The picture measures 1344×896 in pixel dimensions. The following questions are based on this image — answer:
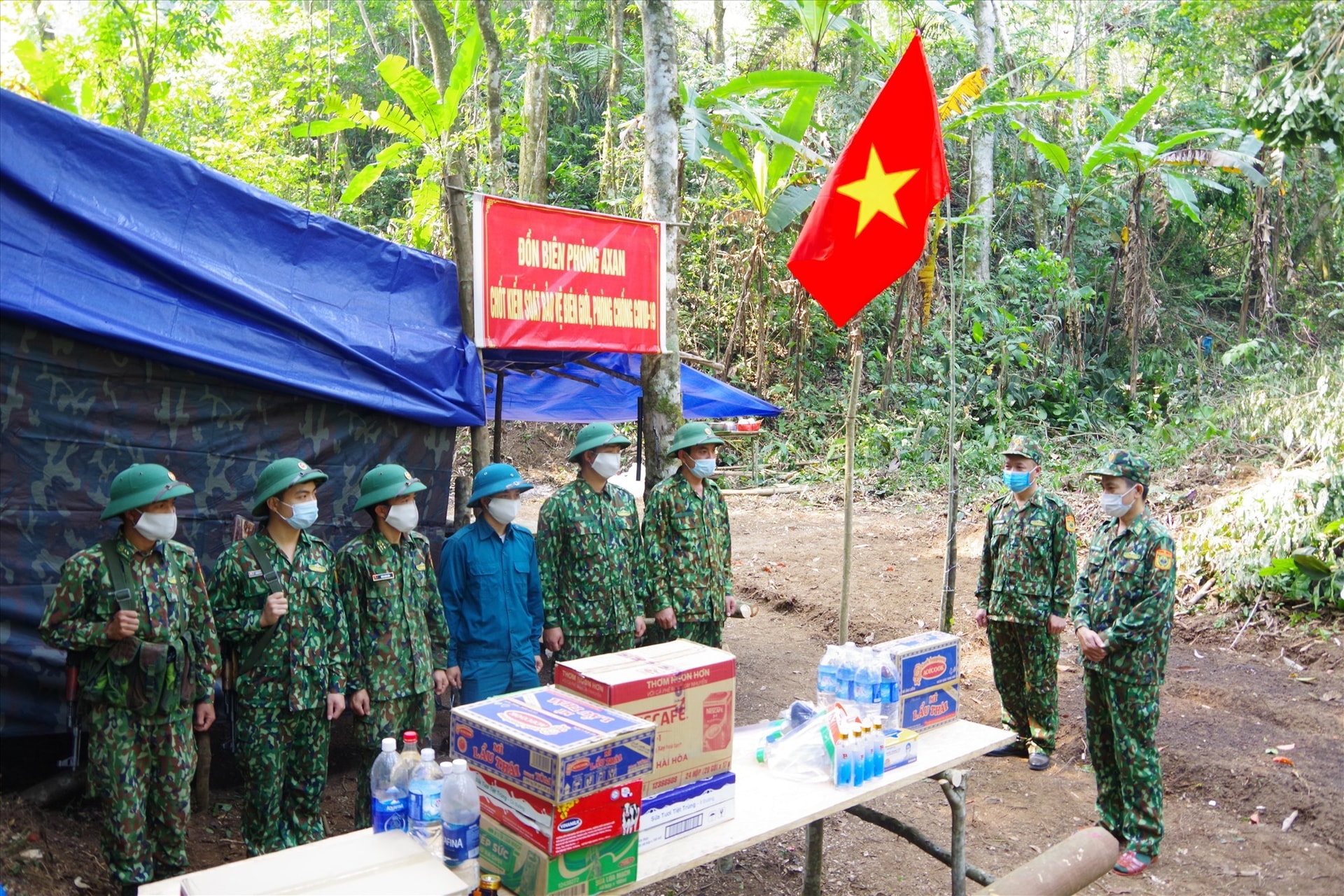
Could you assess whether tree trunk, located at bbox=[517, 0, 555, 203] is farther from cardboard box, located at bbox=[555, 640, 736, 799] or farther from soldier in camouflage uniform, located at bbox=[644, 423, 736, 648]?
cardboard box, located at bbox=[555, 640, 736, 799]

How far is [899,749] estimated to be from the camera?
360 cm

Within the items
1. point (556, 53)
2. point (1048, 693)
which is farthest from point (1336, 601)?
point (556, 53)

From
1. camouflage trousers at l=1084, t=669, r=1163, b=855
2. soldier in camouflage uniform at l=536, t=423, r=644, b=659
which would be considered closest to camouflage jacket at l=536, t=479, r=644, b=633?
soldier in camouflage uniform at l=536, t=423, r=644, b=659

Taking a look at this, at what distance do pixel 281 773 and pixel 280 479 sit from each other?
A: 4.08ft

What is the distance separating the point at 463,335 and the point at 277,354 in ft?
3.77

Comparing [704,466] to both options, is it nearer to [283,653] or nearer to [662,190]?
[662,190]

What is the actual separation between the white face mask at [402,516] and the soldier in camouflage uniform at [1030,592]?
3412mm

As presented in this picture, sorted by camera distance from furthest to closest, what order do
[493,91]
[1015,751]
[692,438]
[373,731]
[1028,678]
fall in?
[493,91]
[1015,751]
[1028,678]
[692,438]
[373,731]

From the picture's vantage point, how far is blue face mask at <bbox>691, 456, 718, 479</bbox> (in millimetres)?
5465

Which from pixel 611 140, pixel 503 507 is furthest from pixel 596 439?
pixel 611 140

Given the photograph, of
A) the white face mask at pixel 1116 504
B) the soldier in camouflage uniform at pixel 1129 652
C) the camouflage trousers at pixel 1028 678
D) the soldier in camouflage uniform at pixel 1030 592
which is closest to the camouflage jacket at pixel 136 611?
the soldier in camouflage uniform at pixel 1129 652

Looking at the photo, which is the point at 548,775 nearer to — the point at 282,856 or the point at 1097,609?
the point at 282,856

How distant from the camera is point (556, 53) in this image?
18.0m

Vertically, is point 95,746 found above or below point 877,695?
below
